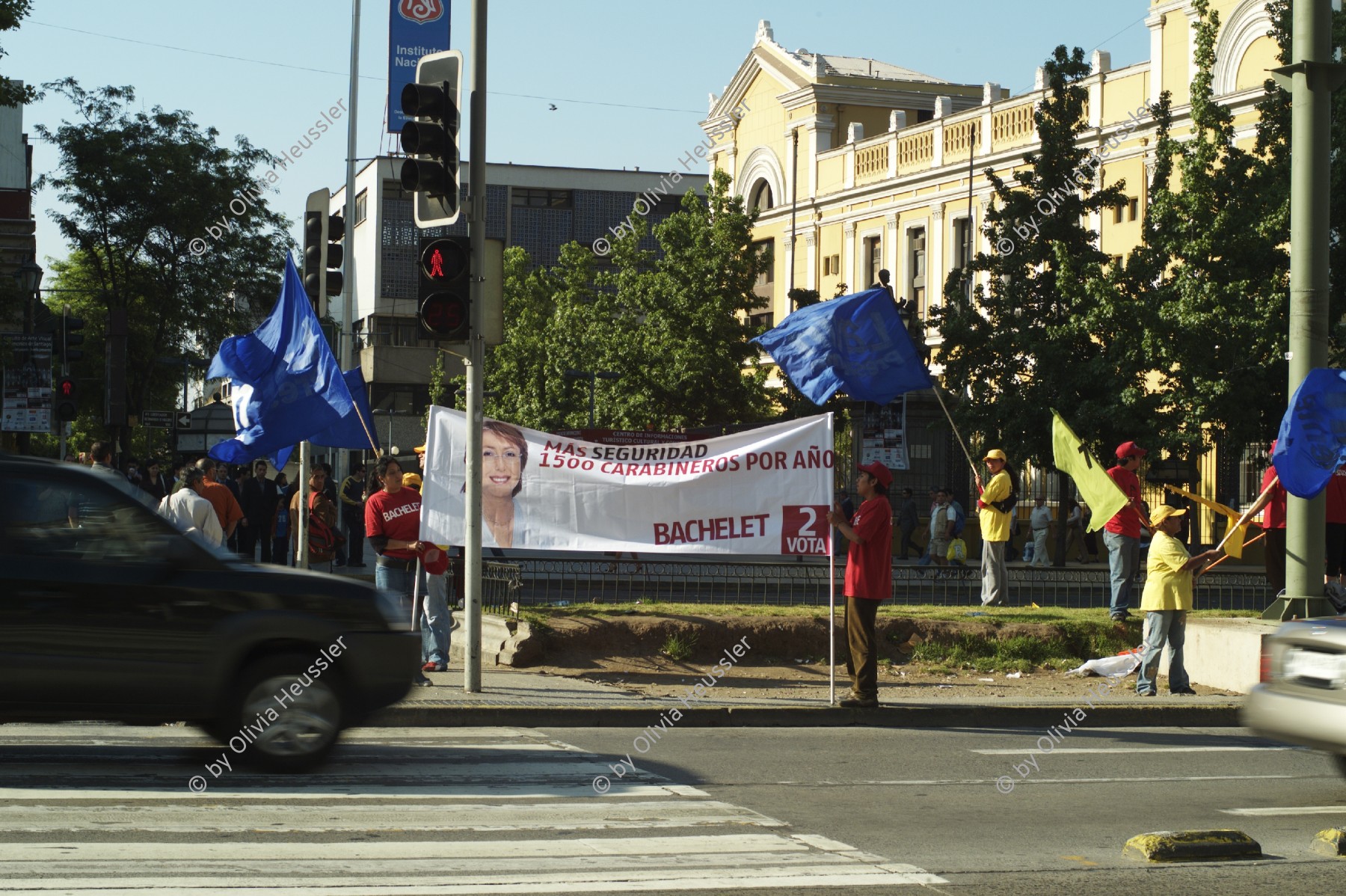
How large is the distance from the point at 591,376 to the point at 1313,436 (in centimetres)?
3246

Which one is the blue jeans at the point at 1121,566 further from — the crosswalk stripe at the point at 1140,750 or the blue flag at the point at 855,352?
the crosswalk stripe at the point at 1140,750

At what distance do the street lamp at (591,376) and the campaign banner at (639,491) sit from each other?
29.9 m

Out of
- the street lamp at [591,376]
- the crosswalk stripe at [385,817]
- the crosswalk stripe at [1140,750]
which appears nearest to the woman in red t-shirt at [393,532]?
the crosswalk stripe at [1140,750]

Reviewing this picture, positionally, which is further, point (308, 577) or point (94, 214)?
point (94, 214)

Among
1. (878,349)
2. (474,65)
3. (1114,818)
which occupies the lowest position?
(1114,818)

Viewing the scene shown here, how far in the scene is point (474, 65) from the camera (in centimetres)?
1189

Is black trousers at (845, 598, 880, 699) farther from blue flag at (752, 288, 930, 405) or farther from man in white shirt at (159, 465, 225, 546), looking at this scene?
man in white shirt at (159, 465, 225, 546)

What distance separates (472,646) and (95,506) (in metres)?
4.04

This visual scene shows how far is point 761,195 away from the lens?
62.7 metres

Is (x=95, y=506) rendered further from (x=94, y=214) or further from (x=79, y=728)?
(x=94, y=214)

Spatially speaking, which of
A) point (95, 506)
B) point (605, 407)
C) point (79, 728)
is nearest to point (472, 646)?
point (79, 728)

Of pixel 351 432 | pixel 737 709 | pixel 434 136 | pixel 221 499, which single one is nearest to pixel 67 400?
pixel 221 499

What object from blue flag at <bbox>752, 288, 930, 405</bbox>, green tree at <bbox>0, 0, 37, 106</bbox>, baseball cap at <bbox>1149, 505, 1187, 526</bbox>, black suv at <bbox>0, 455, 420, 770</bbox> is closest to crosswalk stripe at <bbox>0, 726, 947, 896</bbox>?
black suv at <bbox>0, 455, 420, 770</bbox>

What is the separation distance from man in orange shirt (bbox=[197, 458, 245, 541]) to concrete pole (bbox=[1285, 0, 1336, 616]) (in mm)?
10728
